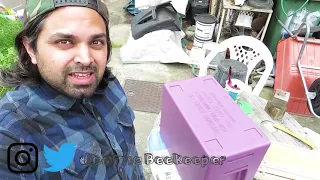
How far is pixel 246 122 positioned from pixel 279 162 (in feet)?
1.09

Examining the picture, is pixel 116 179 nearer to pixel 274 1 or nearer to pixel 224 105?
pixel 224 105

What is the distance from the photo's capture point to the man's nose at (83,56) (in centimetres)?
101

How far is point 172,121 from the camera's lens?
1.35 metres

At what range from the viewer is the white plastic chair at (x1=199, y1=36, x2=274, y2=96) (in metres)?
2.54

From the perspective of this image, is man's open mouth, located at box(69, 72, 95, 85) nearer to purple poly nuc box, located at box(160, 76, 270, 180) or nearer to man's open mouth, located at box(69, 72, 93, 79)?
man's open mouth, located at box(69, 72, 93, 79)

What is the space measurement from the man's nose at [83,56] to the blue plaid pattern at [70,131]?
0.18m

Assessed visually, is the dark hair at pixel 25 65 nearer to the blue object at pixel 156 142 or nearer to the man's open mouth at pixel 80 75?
the man's open mouth at pixel 80 75

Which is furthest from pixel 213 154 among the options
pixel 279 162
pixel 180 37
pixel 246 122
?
pixel 180 37

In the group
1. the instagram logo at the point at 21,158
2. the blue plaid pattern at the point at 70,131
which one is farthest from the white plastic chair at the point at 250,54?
the instagram logo at the point at 21,158

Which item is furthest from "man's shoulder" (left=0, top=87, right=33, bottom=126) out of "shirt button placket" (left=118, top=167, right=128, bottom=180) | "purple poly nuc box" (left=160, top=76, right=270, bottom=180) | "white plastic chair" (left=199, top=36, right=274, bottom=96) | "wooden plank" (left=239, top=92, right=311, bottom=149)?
"white plastic chair" (left=199, top=36, right=274, bottom=96)

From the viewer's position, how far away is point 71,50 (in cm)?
102

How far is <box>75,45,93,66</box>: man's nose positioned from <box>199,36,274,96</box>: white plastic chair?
1.70 m

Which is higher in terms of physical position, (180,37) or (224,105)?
(224,105)

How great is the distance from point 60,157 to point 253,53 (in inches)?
89.9
